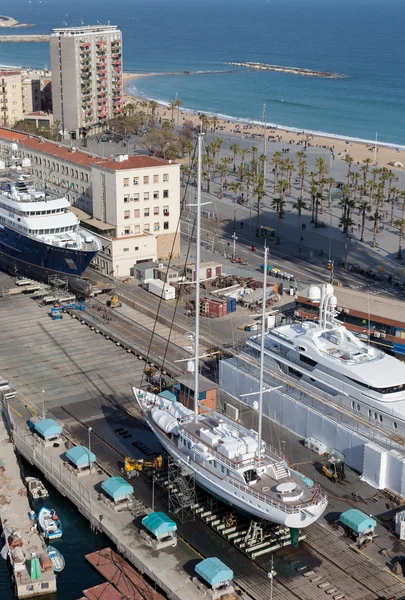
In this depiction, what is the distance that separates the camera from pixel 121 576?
41.9 m

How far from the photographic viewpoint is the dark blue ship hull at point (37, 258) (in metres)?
80.6

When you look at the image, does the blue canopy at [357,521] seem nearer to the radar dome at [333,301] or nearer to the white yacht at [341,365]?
the white yacht at [341,365]

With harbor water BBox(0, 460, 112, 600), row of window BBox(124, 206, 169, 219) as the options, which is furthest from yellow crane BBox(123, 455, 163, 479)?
row of window BBox(124, 206, 169, 219)

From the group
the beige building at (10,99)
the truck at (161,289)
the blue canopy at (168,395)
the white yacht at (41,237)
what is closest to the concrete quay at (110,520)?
the blue canopy at (168,395)

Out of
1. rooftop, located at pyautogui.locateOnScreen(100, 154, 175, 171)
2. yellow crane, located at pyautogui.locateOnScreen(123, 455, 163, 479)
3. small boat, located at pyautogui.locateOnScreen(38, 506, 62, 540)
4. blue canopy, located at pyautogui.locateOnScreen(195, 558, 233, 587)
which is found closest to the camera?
blue canopy, located at pyautogui.locateOnScreen(195, 558, 233, 587)

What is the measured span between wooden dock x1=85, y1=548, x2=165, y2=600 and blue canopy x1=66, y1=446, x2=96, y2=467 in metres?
6.83

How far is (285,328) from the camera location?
6028 cm

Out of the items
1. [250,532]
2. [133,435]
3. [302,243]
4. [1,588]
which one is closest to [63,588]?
[1,588]

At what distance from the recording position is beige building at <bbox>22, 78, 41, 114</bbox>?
178 meters

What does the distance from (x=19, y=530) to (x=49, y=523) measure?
183cm

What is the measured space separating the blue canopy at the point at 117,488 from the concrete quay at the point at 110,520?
0.71 metres

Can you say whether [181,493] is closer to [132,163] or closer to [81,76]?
[132,163]

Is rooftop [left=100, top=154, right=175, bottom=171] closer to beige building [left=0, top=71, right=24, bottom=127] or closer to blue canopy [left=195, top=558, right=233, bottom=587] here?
blue canopy [left=195, top=558, right=233, bottom=587]

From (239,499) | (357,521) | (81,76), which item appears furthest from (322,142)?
(239,499)
